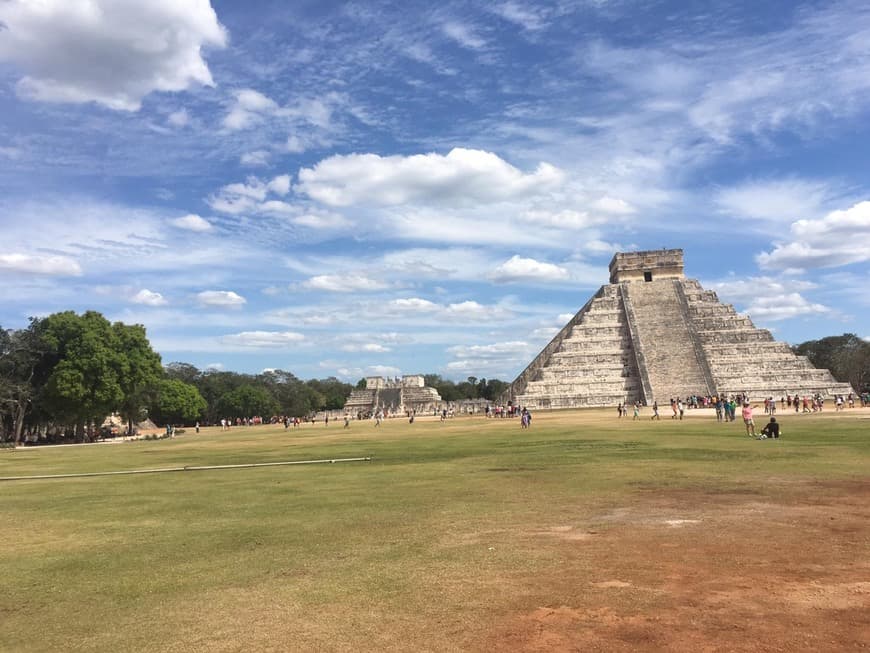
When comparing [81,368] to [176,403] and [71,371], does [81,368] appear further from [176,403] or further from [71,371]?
[176,403]

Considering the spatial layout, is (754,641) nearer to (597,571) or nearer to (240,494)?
(597,571)

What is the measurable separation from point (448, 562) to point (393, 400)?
232 feet

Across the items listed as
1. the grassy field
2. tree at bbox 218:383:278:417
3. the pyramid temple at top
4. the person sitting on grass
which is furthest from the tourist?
tree at bbox 218:383:278:417

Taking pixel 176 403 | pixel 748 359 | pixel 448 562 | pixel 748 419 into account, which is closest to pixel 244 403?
pixel 176 403

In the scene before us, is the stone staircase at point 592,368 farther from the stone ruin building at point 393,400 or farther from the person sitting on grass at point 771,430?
the person sitting on grass at point 771,430

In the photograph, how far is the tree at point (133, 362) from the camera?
3892cm

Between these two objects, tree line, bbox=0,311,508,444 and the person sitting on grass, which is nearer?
the person sitting on grass

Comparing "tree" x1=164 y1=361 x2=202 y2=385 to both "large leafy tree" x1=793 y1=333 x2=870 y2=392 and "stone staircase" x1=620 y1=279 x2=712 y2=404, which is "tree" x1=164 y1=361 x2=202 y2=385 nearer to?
"stone staircase" x1=620 y1=279 x2=712 y2=404

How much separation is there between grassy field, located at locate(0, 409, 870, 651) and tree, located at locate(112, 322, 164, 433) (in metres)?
28.9

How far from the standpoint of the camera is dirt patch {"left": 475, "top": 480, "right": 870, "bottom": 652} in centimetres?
405

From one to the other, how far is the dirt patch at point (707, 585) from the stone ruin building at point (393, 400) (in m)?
65.6

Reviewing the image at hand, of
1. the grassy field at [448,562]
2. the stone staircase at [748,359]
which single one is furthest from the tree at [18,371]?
the stone staircase at [748,359]

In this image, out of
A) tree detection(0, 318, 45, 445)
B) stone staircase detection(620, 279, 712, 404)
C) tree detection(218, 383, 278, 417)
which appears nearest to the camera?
tree detection(0, 318, 45, 445)

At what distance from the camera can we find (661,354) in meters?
49.2
